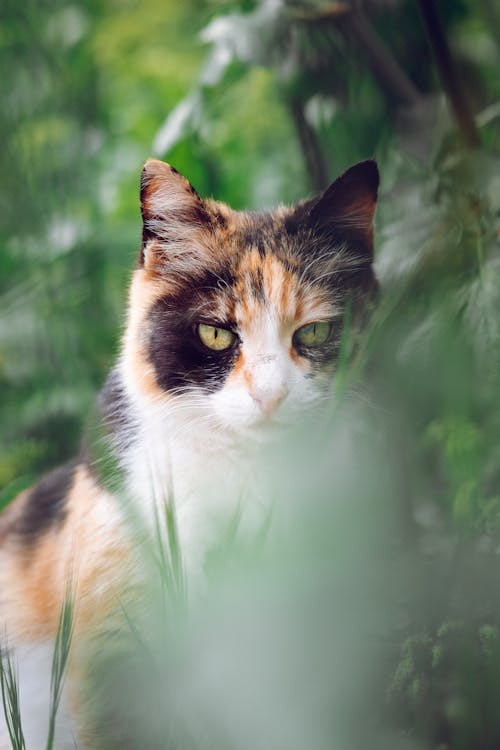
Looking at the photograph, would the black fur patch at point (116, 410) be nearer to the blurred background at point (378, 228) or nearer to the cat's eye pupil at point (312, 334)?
the blurred background at point (378, 228)

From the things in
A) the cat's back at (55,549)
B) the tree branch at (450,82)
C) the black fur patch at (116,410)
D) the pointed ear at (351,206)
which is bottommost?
the cat's back at (55,549)

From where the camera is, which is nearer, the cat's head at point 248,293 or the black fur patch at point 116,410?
the cat's head at point 248,293

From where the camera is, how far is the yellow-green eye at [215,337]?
31.4 inches

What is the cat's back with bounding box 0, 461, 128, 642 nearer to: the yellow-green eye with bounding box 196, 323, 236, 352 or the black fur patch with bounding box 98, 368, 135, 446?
the black fur patch with bounding box 98, 368, 135, 446

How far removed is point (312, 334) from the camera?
789 millimetres

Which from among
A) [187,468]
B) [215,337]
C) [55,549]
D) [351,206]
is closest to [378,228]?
[351,206]

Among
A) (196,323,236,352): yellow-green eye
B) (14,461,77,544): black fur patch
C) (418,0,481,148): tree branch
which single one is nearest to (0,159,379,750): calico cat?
(196,323,236,352): yellow-green eye

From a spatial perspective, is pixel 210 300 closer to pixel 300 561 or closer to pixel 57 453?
pixel 300 561

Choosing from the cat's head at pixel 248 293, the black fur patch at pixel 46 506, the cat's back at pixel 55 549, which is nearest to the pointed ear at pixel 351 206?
the cat's head at pixel 248 293

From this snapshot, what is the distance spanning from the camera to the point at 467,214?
0.83 m

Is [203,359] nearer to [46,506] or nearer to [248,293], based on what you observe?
[248,293]

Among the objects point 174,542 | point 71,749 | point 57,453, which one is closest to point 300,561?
point 174,542

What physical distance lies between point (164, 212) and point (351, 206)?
197 mm

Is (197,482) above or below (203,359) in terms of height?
below
